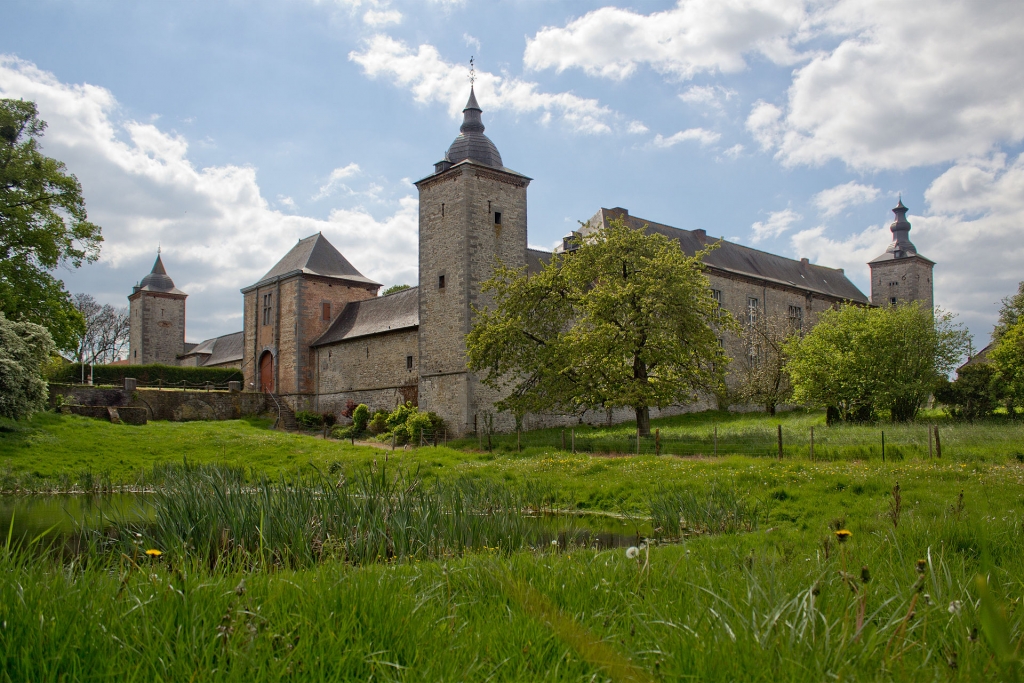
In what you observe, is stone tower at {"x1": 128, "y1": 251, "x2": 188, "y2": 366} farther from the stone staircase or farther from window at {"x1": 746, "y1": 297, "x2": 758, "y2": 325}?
window at {"x1": 746, "y1": 297, "x2": 758, "y2": 325}

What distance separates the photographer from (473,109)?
3234cm

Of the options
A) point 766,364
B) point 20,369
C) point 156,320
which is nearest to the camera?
point 20,369

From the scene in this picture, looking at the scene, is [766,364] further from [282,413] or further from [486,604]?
[486,604]

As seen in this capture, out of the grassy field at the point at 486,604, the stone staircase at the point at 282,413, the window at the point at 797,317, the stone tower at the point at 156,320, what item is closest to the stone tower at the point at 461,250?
the stone staircase at the point at 282,413

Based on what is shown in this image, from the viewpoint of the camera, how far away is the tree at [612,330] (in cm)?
2241

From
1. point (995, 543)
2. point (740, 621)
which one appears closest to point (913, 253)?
point (995, 543)

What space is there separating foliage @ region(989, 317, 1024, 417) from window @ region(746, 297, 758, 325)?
13.0 meters

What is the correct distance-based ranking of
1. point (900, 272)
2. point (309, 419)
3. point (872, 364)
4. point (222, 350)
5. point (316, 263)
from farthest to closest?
1. point (222, 350)
2. point (900, 272)
3. point (316, 263)
4. point (309, 419)
5. point (872, 364)

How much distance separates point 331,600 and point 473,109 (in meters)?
30.7

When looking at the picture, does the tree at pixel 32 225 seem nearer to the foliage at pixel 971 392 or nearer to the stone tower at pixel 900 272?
the foliage at pixel 971 392

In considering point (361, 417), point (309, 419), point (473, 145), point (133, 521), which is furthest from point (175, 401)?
point (133, 521)

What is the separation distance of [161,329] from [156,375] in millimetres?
17780

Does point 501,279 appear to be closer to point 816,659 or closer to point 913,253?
point 816,659

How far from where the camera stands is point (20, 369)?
21.6 meters
